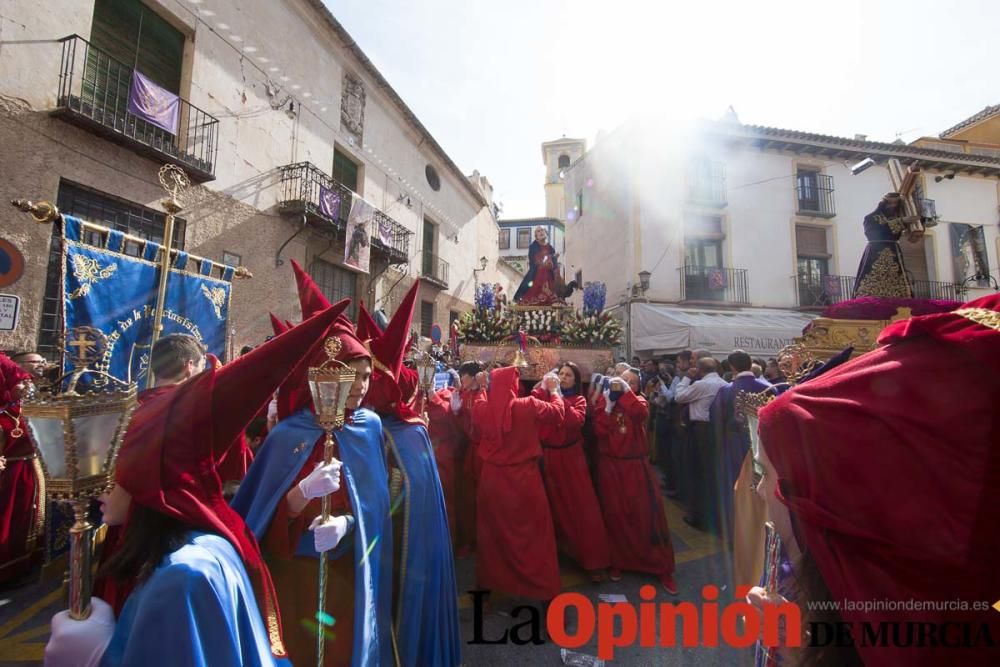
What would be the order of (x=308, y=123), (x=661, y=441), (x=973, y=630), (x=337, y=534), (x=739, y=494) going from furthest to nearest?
(x=308, y=123) < (x=661, y=441) < (x=739, y=494) < (x=337, y=534) < (x=973, y=630)

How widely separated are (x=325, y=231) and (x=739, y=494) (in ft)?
37.8

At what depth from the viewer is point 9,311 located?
5.82 m

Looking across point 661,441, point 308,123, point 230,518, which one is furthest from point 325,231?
point 230,518

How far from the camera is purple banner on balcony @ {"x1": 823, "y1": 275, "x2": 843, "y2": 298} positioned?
53.1 feet

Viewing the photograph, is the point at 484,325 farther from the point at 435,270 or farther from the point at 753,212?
the point at 753,212

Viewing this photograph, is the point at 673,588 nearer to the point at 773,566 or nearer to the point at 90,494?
the point at 773,566

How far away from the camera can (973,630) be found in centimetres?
100

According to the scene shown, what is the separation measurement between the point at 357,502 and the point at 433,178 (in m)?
19.0

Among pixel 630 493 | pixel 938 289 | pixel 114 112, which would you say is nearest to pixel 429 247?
pixel 114 112

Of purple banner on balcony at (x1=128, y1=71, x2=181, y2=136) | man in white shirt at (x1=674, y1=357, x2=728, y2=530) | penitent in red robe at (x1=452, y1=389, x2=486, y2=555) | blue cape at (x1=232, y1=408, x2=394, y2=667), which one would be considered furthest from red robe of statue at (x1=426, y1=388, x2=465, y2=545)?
purple banner on balcony at (x1=128, y1=71, x2=181, y2=136)

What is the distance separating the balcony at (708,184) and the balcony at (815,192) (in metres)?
3.20

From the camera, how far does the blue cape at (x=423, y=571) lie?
8.46 ft

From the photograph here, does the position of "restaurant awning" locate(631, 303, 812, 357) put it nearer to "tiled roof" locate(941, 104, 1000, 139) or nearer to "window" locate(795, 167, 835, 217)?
"window" locate(795, 167, 835, 217)

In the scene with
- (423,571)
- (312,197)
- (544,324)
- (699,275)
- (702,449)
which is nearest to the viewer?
(423,571)
